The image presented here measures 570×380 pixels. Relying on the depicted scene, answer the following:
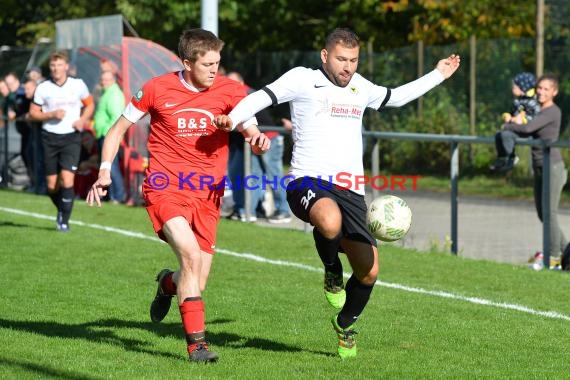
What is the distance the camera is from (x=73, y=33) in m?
20.8

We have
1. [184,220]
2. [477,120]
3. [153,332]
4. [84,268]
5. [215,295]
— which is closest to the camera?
[184,220]

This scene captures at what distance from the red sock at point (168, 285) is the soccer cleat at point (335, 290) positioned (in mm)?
1019

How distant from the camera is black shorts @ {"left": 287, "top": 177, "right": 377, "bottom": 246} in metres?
7.61

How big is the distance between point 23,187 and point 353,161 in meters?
15.7

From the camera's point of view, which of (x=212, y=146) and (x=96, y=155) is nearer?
(x=212, y=146)

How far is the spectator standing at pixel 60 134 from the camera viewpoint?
1465cm

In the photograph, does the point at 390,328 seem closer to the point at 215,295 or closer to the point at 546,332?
the point at 546,332

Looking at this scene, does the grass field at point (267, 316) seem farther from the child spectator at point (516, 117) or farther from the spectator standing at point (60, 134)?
the child spectator at point (516, 117)

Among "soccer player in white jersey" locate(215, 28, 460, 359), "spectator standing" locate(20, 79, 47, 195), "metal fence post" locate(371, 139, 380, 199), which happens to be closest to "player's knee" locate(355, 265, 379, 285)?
"soccer player in white jersey" locate(215, 28, 460, 359)

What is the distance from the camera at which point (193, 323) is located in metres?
7.37

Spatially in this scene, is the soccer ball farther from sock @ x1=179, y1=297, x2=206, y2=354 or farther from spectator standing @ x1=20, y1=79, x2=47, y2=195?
spectator standing @ x1=20, y1=79, x2=47, y2=195

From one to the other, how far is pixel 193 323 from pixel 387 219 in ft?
4.40

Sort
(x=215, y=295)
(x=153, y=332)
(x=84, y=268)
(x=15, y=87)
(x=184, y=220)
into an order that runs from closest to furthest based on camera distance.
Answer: (x=184, y=220), (x=153, y=332), (x=215, y=295), (x=84, y=268), (x=15, y=87)

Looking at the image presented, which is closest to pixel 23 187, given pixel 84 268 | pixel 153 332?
pixel 84 268
